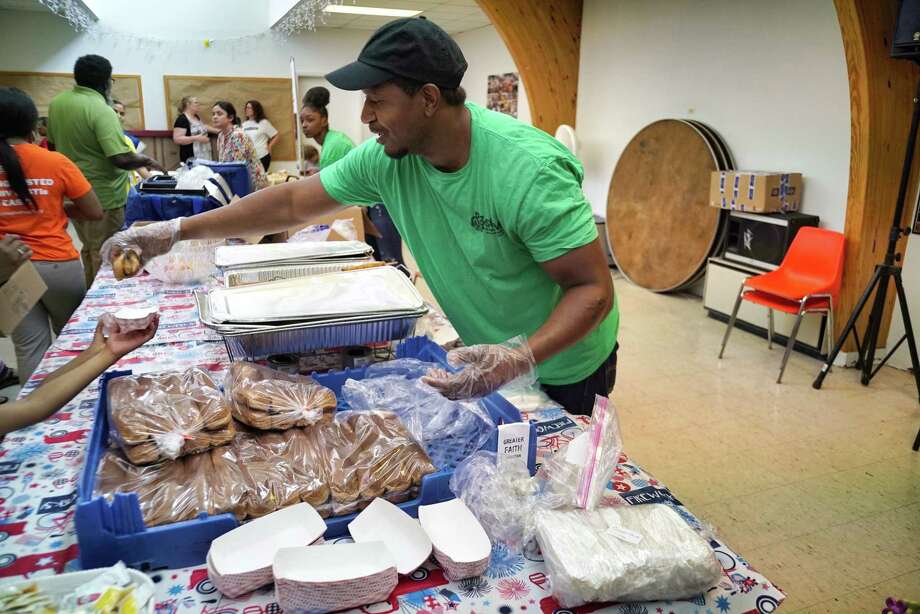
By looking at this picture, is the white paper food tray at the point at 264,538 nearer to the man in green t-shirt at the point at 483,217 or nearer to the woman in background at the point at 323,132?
the man in green t-shirt at the point at 483,217

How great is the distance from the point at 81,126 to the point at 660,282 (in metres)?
4.56

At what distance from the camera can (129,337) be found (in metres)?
1.44

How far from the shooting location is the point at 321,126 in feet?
14.4

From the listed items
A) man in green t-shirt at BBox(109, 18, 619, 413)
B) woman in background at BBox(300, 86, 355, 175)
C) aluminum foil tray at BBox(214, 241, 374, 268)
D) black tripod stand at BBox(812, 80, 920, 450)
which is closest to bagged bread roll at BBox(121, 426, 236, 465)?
man in green t-shirt at BBox(109, 18, 619, 413)

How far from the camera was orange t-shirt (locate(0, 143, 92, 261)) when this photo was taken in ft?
9.14

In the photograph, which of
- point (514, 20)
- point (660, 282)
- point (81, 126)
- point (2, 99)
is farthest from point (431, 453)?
point (514, 20)

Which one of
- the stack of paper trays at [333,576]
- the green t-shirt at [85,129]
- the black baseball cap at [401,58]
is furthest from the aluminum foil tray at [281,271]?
the green t-shirt at [85,129]

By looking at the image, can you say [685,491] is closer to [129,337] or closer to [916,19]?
[129,337]

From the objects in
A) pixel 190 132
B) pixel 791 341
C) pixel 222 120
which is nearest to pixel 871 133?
pixel 791 341

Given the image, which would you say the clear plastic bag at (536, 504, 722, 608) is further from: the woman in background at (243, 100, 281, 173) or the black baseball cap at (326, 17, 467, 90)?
the woman in background at (243, 100, 281, 173)

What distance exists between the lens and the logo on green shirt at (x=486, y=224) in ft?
4.56

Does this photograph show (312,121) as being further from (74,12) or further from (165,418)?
(74,12)

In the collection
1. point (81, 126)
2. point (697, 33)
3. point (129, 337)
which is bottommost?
point (129, 337)

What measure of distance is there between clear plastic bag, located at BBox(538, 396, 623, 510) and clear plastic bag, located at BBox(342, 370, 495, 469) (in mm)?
141
